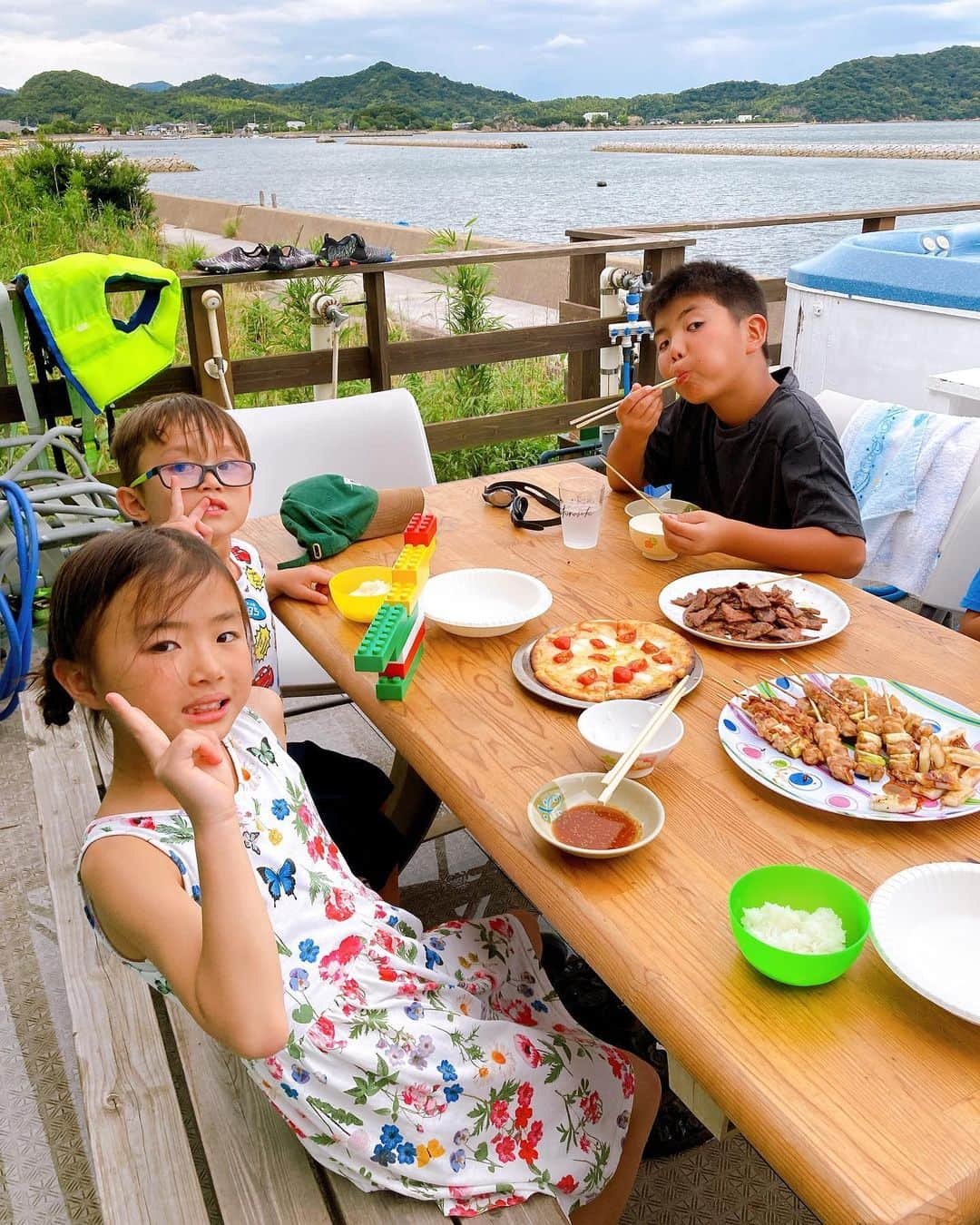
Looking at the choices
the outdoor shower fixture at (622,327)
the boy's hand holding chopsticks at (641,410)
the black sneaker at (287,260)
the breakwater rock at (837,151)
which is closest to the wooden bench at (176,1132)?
the boy's hand holding chopsticks at (641,410)

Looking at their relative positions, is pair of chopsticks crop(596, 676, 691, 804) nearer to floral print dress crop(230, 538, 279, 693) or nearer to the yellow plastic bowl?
the yellow plastic bowl

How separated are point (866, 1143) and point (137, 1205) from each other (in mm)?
767

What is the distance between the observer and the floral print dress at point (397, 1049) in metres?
0.99

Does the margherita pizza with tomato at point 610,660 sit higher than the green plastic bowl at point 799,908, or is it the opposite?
the green plastic bowl at point 799,908

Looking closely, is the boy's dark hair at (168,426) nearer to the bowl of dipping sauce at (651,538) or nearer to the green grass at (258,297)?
the bowl of dipping sauce at (651,538)

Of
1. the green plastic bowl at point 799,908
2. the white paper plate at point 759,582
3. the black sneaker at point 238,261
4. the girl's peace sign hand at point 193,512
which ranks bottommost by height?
the white paper plate at point 759,582

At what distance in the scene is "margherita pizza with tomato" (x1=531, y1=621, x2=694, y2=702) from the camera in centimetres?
134

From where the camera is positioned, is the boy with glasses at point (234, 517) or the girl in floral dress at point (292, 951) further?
the boy with glasses at point (234, 517)

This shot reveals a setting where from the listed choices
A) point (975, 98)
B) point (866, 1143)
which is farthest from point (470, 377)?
point (975, 98)

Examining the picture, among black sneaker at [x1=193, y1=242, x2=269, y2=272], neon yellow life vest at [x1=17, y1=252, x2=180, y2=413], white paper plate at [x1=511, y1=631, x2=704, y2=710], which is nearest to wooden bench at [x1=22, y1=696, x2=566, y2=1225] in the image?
white paper plate at [x1=511, y1=631, x2=704, y2=710]

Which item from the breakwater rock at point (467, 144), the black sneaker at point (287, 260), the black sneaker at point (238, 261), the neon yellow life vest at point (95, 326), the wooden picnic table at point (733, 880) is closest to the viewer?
the wooden picnic table at point (733, 880)

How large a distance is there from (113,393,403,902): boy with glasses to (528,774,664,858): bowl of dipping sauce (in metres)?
0.64

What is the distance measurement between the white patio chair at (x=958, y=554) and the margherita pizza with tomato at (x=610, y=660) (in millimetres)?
1094

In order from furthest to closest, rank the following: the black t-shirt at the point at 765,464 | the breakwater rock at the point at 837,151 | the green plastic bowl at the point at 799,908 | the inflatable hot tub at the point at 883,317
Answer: the breakwater rock at the point at 837,151 → the inflatable hot tub at the point at 883,317 → the black t-shirt at the point at 765,464 → the green plastic bowl at the point at 799,908
